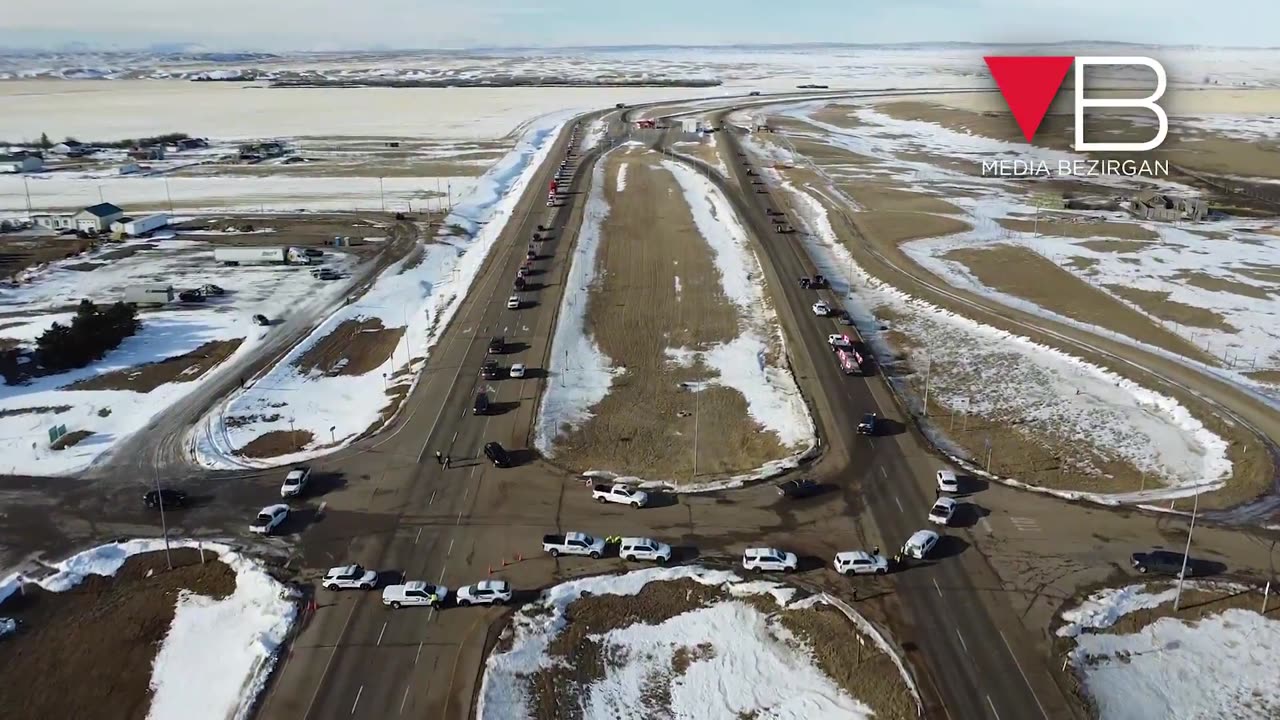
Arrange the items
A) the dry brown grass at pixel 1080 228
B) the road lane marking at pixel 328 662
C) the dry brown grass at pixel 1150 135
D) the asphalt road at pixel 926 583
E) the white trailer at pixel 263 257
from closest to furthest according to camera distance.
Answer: the road lane marking at pixel 328 662, the asphalt road at pixel 926 583, the white trailer at pixel 263 257, the dry brown grass at pixel 1080 228, the dry brown grass at pixel 1150 135

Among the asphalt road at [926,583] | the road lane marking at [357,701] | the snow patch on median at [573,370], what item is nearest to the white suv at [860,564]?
the asphalt road at [926,583]

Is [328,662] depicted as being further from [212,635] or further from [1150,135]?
[1150,135]

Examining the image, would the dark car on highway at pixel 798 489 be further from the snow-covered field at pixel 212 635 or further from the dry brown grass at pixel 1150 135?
the dry brown grass at pixel 1150 135

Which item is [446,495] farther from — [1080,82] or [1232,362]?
[1080,82]

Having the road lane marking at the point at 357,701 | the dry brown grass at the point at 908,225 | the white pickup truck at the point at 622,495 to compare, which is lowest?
the road lane marking at the point at 357,701

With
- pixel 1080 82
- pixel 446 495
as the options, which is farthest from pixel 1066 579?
pixel 1080 82

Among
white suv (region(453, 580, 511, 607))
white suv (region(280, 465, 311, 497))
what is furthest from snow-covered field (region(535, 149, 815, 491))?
white suv (region(280, 465, 311, 497))

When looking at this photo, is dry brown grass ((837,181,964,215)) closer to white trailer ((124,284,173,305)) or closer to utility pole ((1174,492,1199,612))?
utility pole ((1174,492,1199,612))
